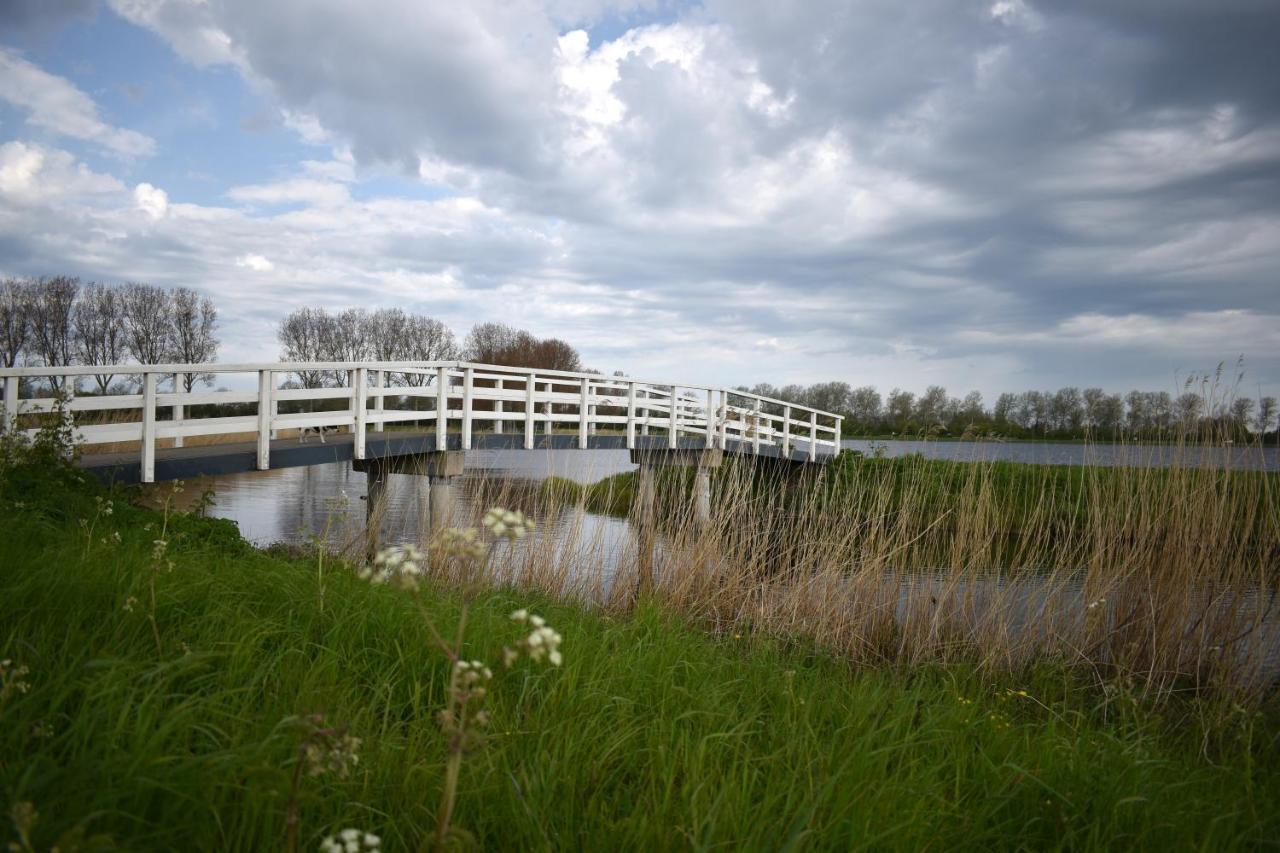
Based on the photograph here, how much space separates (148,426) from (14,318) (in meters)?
38.5

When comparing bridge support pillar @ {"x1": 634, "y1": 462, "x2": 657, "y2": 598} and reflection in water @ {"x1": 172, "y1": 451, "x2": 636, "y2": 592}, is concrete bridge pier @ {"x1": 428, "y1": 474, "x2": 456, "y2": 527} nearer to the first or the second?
reflection in water @ {"x1": 172, "y1": 451, "x2": 636, "y2": 592}

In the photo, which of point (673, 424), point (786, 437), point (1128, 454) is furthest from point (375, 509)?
point (786, 437)

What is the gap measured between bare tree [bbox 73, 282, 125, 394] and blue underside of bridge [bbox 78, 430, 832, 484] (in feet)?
110

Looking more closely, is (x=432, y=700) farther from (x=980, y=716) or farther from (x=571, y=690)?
(x=980, y=716)

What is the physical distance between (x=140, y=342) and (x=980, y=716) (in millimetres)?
43014

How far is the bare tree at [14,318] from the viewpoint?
3597cm

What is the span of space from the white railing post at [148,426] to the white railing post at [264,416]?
1.10 meters

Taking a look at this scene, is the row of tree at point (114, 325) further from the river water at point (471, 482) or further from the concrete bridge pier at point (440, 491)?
the concrete bridge pier at point (440, 491)

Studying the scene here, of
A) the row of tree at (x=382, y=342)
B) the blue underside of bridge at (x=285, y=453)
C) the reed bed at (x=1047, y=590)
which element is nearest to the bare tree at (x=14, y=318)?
the row of tree at (x=382, y=342)

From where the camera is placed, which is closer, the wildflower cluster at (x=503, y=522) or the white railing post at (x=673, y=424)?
the wildflower cluster at (x=503, y=522)

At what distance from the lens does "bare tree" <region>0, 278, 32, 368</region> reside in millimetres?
35969

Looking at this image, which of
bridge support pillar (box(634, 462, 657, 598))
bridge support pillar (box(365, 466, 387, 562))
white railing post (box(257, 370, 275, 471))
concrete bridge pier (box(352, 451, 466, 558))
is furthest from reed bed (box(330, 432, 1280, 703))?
concrete bridge pier (box(352, 451, 466, 558))

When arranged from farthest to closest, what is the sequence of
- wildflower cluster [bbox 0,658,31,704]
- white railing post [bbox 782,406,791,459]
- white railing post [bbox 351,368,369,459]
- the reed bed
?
white railing post [bbox 782,406,791,459] < white railing post [bbox 351,368,369,459] < the reed bed < wildflower cluster [bbox 0,658,31,704]

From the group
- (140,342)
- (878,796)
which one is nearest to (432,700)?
(878,796)
